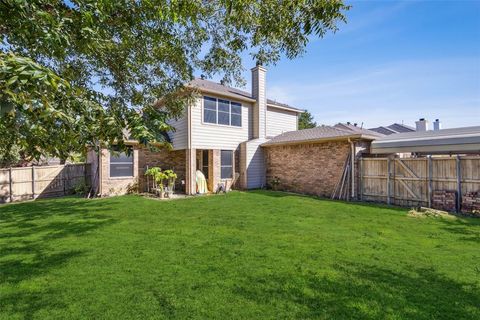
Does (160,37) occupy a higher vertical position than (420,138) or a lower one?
higher

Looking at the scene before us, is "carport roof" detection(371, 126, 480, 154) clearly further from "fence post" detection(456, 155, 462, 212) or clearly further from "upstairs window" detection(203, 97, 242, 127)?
"upstairs window" detection(203, 97, 242, 127)

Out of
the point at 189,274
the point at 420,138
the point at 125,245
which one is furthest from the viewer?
the point at 420,138

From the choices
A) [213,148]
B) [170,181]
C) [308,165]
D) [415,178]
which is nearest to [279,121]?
[308,165]

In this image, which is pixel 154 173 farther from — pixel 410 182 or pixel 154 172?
pixel 410 182

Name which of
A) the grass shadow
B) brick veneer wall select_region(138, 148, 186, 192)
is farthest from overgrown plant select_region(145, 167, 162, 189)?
the grass shadow

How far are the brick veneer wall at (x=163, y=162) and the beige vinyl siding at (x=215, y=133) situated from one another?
2.15 metres

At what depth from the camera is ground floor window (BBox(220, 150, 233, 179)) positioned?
15008 mm

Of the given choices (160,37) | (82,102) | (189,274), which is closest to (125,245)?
(189,274)

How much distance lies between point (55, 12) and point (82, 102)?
5.11 ft

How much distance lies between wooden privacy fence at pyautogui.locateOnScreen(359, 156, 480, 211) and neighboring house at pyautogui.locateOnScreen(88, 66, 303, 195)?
6.33m

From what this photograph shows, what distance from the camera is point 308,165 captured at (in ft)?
45.1

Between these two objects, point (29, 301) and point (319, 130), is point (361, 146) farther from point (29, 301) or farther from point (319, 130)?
point (29, 301)

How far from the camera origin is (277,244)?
5.59 m

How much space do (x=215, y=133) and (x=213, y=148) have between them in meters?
0.84
